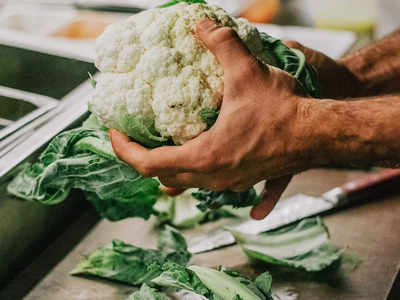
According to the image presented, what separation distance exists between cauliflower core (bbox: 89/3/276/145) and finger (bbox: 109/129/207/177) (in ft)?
0.14

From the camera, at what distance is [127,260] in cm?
146

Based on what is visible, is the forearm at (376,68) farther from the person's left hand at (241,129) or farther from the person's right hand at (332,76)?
the person's left hand at (241,129)

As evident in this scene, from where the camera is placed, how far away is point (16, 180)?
143 centimetres

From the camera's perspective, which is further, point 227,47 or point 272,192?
point 272,192

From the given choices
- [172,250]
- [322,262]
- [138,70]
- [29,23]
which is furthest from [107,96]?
[29,23]

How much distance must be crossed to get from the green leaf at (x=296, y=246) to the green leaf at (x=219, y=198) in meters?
0.10

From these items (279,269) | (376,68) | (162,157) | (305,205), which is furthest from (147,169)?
(376,68)

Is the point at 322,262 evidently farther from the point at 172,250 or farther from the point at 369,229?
the point at 172,250

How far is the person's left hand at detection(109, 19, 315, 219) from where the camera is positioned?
1081 mm

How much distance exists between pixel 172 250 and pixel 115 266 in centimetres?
17

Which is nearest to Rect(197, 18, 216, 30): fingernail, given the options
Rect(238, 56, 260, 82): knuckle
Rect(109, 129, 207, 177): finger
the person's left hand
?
the person's left hand

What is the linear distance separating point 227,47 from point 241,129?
170 mm

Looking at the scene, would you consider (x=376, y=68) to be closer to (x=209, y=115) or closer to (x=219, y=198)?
(x=219, y=198)

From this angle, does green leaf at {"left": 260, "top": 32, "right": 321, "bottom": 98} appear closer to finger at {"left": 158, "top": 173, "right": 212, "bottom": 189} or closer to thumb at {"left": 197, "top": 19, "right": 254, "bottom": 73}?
thumb at {"left": 197, "top": 19, "right": 254, "bottom": 73}
